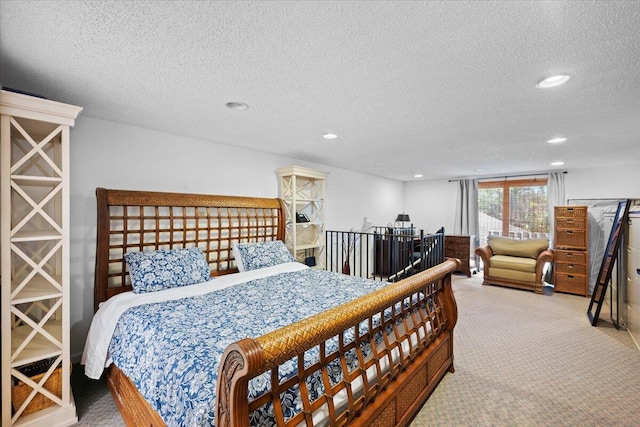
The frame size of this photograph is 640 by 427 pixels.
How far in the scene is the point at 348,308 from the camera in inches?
50.8

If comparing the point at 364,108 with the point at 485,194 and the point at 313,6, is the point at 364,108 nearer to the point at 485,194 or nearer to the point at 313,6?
the point at 313,6

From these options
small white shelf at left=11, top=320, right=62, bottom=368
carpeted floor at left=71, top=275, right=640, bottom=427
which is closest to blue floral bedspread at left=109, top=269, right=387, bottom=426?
small white shelf at left=11, top=320, right=62, bottom=368

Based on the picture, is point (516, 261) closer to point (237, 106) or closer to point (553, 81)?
point (553, 81)

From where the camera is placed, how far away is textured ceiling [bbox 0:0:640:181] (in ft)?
3.96

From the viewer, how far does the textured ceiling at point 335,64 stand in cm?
121

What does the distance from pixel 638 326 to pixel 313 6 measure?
4375 mm

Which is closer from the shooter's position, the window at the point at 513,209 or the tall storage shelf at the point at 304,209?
the tall storage shelf at the point at 304,209

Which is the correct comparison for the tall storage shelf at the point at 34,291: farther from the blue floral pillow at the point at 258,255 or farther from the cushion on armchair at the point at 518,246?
the cushion on armchair at the point at 518,246

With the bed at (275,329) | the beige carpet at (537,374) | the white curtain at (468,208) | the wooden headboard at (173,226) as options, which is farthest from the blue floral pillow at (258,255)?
the white curtain at (468,208)

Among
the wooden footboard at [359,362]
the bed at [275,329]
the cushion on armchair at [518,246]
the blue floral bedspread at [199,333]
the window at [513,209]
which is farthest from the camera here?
the window at [513,209]

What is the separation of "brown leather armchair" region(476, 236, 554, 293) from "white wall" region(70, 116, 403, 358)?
14.3ft

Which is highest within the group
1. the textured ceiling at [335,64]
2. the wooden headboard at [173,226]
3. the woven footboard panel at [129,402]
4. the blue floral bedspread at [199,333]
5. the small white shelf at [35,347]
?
the textured ceiling at [335,64]

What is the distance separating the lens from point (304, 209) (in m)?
4.62

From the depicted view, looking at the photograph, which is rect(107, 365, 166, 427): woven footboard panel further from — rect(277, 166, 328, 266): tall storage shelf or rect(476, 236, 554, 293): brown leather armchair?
rect(476, 236, 554, 293): brown leather armchair
